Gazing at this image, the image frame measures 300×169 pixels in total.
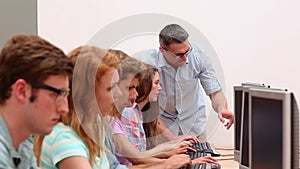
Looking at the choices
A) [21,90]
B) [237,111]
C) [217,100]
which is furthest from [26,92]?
[217,100]

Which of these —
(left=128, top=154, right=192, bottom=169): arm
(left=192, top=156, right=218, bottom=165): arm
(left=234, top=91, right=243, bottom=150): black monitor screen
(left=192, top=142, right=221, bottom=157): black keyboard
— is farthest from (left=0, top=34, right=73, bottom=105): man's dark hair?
(left=192, top=142, right=221, bottom=157): black keyboard

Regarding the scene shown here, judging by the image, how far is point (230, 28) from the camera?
3.66 meters

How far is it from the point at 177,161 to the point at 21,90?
115 centimetres

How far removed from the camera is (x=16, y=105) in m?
1.15

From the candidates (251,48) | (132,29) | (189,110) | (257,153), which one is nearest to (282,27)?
(251,48)

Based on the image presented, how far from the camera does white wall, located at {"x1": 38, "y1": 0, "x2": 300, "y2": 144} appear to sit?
11.6ft

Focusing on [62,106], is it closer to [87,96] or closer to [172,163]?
[87,96]

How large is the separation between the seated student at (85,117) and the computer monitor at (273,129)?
0.49 metres

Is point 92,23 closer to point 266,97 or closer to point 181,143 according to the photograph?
point 181,143

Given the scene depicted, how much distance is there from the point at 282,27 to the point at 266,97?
2.39 m

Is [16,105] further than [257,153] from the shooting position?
No

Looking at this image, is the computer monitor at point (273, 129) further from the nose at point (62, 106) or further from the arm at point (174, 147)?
the arm at point (174, 147)

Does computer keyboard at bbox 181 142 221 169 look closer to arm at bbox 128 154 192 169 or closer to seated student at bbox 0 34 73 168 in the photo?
arm at bbox 128 154 192 169

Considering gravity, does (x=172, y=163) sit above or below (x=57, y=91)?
below
